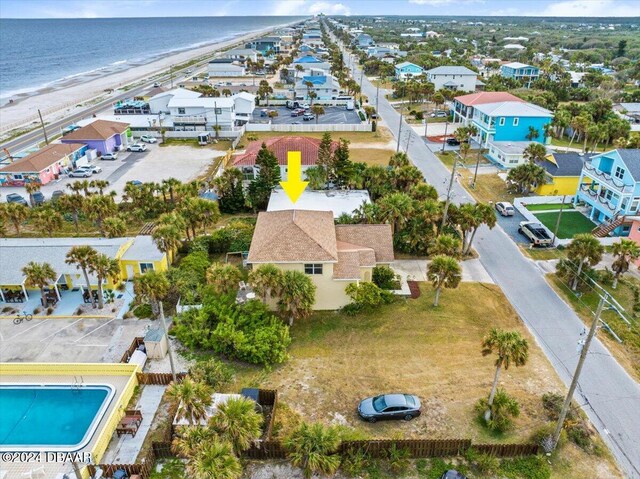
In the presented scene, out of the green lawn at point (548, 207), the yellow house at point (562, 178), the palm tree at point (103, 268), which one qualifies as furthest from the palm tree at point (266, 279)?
the yellow house at point (562, 178)

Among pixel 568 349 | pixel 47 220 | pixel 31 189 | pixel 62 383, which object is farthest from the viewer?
pixel 31 189

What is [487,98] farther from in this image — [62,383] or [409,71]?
[62,383]

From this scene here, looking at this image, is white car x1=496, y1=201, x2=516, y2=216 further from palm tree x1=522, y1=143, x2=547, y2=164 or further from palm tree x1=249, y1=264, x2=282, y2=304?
palm tree x1=249, y1=264, x2=282, y2=304

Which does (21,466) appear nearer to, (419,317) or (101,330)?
(101,330)

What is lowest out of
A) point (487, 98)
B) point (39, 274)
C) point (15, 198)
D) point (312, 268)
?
point (15, 198)

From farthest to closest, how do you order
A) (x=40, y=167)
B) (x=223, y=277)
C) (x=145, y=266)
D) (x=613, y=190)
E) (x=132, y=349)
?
(x=40, y=167), (x=613, y=190), (x=145, y=266), (x=223, y=277), (x=132, y=349)

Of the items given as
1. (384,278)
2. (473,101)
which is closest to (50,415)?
(384,278)

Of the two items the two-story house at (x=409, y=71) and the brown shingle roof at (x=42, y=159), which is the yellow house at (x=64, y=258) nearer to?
the brown shingle roof at (x=42, y=159)
